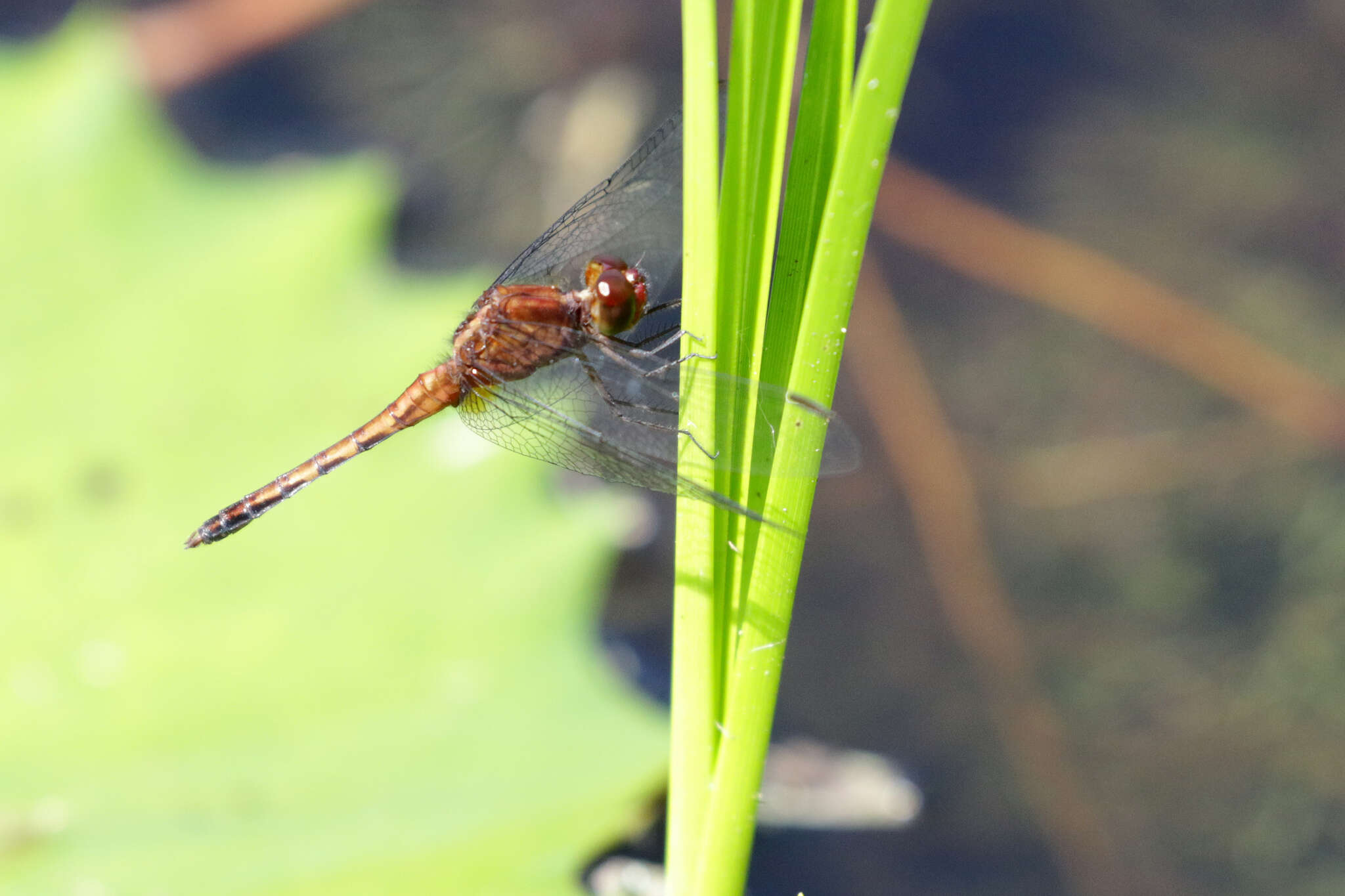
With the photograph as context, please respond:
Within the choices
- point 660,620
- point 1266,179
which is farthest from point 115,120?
point 1266,179

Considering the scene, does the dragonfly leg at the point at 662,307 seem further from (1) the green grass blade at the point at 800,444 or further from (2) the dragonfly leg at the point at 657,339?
(1) the green grass blade at the point at 800,444

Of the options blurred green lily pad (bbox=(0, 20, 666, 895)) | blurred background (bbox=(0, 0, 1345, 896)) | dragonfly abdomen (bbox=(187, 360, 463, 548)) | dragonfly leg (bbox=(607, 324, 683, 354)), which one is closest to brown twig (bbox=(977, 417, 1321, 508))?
blurred background (bbox=(0, 0, 1345, 896))

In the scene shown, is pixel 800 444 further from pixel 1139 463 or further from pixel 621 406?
pixel 1139 463

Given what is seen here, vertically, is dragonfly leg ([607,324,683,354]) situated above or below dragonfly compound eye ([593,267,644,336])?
below

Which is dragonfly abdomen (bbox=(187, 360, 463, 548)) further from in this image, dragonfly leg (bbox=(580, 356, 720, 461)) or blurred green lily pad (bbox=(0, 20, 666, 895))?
dragonfly leg (bbox=(580, 356, 720, 461))

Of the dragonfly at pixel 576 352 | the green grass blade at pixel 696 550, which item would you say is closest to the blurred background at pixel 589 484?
the dragonfly at pixel 576 352

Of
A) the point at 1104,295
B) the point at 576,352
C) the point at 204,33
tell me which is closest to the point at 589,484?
the point at 576,352

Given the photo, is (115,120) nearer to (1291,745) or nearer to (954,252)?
(954,252)
